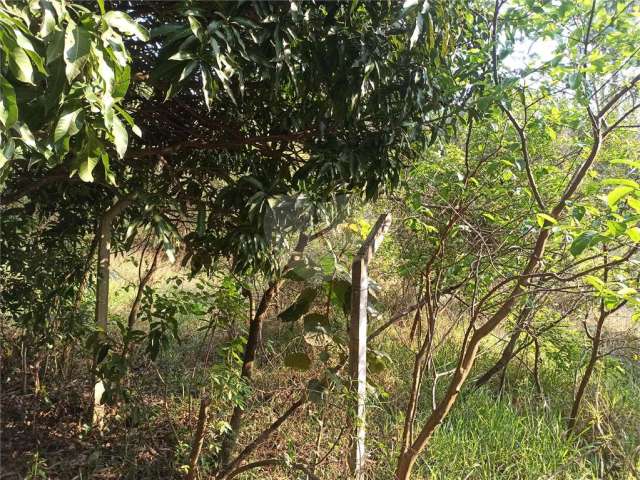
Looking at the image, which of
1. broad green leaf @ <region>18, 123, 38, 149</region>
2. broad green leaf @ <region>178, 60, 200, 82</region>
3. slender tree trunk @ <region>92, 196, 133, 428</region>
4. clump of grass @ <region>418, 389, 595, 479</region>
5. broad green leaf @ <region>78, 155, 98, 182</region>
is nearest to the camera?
broad green leaf @ <region>18, 123, 38, 149</region>

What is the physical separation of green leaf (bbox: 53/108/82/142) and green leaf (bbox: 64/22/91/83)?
2.8 inches

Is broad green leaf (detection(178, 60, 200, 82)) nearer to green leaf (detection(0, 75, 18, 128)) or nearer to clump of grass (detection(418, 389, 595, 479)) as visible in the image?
green leaf (detection(0, 75, 18, 128))

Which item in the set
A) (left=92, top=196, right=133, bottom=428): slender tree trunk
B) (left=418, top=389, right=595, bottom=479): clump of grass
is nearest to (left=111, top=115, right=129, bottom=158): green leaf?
(left=92, top=196, right=133, bottom=428): slender tree trunk

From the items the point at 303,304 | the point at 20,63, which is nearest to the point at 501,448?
the point at 303,304

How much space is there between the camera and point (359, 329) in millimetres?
1664

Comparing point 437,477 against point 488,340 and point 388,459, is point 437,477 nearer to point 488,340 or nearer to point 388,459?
point 388,459

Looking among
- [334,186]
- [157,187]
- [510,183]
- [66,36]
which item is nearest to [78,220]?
[157,187]

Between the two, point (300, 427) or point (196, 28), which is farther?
point (300, 427)

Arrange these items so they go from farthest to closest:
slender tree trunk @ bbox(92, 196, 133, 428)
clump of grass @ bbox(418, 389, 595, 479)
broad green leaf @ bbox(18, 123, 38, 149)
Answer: clump of grass @ bbox(418, 389, 595, 479)
slender tree trunk @ bbox(92, 196, 133, 428)
broad green leaf @ bbox(18, 123, 38, 149)

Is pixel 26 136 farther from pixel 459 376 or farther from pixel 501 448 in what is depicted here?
pixel 501 448

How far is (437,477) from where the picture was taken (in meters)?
2.27

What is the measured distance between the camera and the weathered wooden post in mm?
1652

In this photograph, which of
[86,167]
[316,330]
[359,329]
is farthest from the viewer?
[316,330]

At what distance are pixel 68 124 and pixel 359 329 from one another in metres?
1.17
